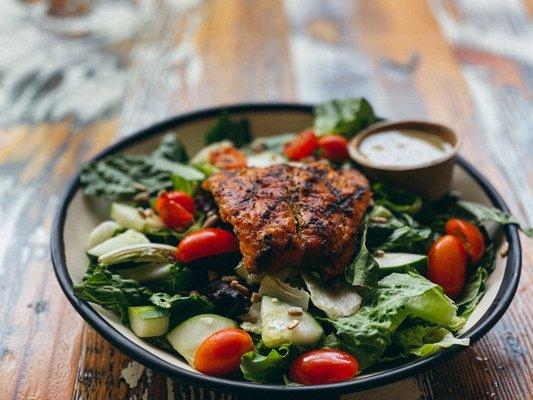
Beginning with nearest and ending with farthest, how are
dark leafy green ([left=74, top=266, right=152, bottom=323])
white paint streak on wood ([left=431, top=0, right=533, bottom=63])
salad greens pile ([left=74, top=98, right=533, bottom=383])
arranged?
salad greens pile ([left=74, top=98, right=533, bottom=383])
dark leafy green ([left=74, top=266, right=152, bottom=323])
white paint streak on wood ([left=431, top=0, right=533, bottom=63])

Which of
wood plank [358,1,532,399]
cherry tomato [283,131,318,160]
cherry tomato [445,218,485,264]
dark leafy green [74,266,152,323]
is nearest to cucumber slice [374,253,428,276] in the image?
cherry tomato [445,218,485,264]

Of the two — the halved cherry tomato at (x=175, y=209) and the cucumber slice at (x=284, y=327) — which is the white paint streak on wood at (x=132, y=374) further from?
the halved cherry tomato at (x=175, y=209)

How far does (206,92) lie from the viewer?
699cm

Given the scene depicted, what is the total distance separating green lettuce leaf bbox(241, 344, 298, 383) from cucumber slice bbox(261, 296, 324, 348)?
7cm

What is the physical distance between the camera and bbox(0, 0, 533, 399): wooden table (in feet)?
12.5

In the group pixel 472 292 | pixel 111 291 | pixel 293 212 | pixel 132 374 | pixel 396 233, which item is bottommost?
pixel 132 374

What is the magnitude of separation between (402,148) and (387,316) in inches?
73.4

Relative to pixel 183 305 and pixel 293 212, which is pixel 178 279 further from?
pixel 293 212

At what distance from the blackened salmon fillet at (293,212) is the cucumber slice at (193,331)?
37 cm

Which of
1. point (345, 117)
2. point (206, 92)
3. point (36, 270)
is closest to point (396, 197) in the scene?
point (345, 117)

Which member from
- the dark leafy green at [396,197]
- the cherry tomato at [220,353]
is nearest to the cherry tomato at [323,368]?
the cherry tomato at [220,353]

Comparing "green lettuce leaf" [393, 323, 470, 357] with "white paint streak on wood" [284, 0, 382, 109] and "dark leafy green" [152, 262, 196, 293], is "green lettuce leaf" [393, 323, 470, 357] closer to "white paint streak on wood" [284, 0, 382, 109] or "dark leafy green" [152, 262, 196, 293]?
"dark leafy green" [152, 262, 196, 293]

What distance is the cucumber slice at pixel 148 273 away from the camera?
159 inches

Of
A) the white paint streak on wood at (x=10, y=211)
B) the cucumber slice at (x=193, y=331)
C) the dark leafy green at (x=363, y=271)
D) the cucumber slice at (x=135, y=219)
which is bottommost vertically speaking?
the white paint streak on wood at (x=10, y=211)
